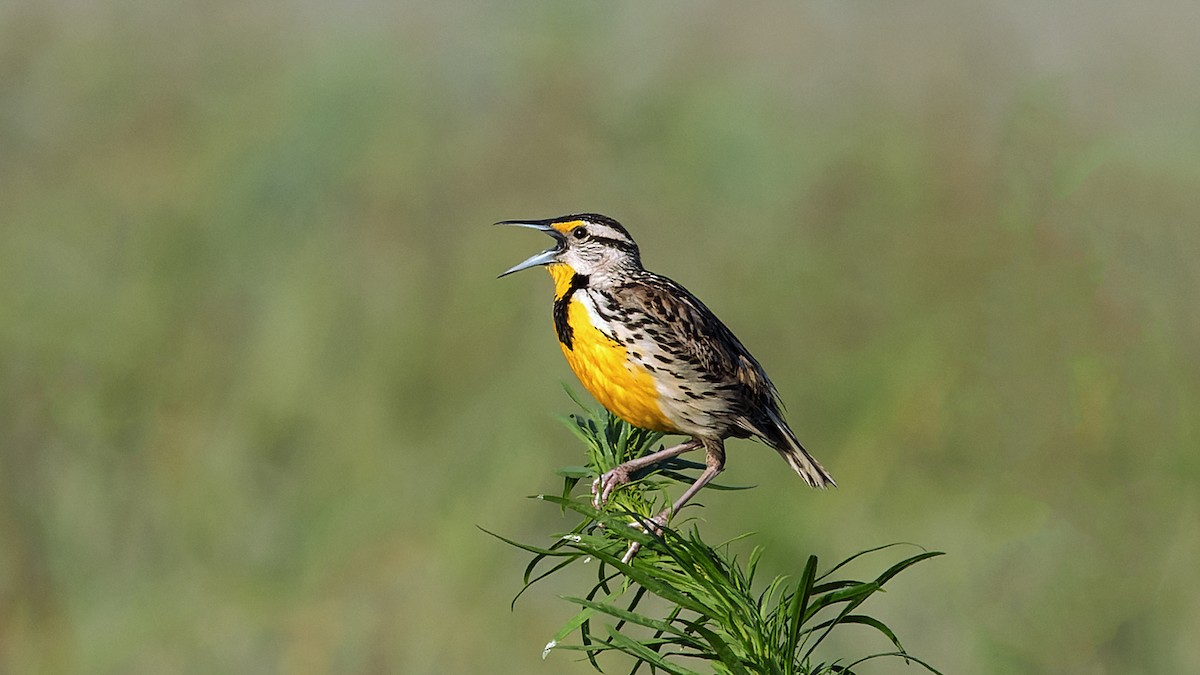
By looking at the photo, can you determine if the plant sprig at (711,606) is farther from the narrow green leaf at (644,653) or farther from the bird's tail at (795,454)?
the bird's tail at (795,454)

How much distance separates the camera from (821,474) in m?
1.00

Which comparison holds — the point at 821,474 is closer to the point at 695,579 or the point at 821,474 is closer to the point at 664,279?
the point at 664,279

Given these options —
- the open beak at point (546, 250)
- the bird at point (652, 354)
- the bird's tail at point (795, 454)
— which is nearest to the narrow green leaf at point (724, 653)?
the bird at point (652, 354)

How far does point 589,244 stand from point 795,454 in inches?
10.8

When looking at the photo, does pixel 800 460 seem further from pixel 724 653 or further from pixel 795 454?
pixel 724 653

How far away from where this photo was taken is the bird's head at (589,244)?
1.12 metres

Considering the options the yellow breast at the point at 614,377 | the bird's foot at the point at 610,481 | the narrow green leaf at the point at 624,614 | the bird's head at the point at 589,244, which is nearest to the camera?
the narrow green leaf at the point at 624,614

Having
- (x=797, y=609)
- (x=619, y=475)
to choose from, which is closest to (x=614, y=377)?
(x=619, y=475)

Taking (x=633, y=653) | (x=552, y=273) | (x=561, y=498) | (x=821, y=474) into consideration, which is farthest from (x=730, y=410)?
(x=633, y=653)

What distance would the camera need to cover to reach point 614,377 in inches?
39.1

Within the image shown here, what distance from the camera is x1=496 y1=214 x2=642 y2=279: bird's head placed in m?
1.12

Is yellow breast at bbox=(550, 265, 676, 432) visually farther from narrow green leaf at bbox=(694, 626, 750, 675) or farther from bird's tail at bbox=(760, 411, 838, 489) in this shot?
narrow green leaf at bbox=(694, 626, 750, 675)

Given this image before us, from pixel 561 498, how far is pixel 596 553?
0.09 metres

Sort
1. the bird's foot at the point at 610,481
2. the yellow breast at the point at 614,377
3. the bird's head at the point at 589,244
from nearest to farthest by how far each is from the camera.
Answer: the bird's foot at the point at 610,481 < the yellow breast at the point at 614,377 < the bird's head at the point at 589,244
